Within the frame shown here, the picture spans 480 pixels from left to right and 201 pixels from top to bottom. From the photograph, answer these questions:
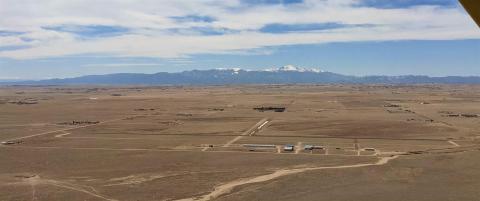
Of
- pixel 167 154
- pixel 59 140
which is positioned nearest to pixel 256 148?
pixel 167 154

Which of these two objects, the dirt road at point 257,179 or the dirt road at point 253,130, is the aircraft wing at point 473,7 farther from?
the dirt road at point 253,130

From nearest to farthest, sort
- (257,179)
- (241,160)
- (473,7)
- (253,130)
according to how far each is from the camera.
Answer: (473,7), (257,179), (241,160), (253,130)

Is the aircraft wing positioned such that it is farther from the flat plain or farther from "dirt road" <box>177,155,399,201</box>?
"dirt road" <box>177,155,399,201</box>

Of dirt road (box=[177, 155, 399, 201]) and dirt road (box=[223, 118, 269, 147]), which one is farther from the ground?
dirt road (box=[223, 118, 269, 147])

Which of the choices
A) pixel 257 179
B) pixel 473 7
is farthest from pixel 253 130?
pixel 473 7

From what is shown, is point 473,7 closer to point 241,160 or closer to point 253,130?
point 241,160

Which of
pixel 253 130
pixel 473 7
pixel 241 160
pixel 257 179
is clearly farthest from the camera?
pixel 253 130

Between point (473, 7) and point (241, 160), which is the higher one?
point (473, 7)

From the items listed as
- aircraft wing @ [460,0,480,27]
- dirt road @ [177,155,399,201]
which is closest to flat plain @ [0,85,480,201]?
dirt road @ [177,155,399,201]

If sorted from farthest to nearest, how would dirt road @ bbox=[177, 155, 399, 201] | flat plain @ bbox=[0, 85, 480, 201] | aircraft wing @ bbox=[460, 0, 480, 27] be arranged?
flat plain @ bbox=[0, 85, 480, 201], dirt road @ bbox=[177, 155, 399, 201], aircraft wing @ bbox=[460, 0, 480, 27]

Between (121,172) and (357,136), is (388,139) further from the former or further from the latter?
(121,172)
